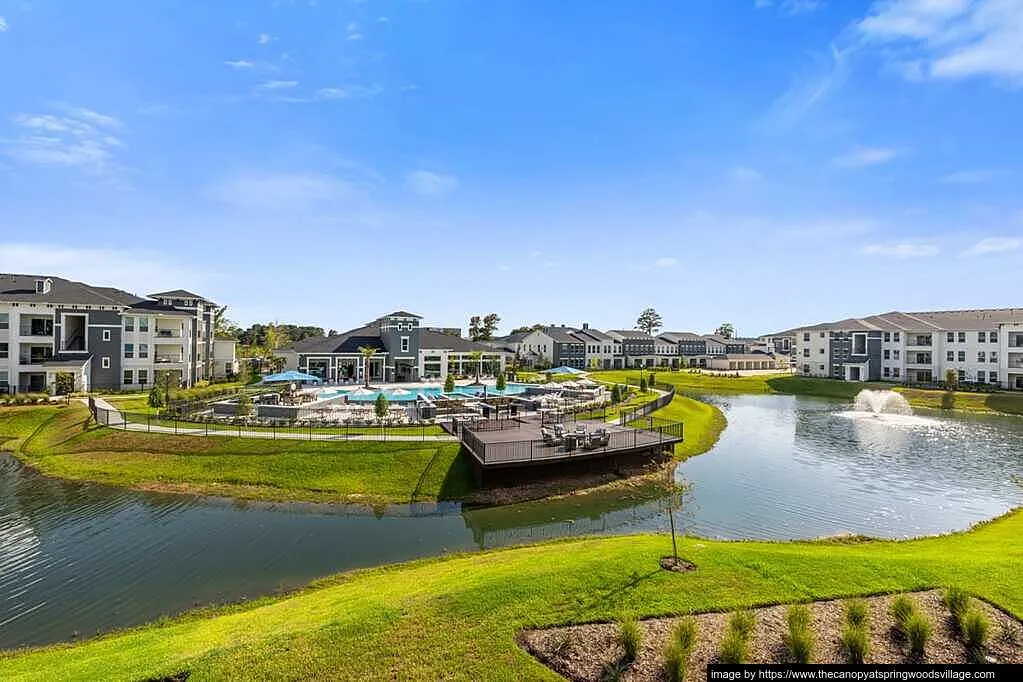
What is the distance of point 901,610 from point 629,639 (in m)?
4.67

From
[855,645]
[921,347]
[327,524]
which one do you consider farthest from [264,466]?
[921,347]

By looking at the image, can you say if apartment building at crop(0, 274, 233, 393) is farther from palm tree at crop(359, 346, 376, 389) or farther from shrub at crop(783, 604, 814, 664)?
shrub at crop(783, 604, 814, 664)

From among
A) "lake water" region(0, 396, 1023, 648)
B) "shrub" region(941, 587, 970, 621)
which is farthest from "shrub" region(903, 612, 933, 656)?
"lake water" region(0, 396, 1023, 648)

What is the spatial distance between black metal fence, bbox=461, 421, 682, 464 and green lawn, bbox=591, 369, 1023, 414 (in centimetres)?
3916

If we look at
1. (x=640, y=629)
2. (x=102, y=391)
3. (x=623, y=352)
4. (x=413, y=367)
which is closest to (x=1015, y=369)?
(x=623, y=352)

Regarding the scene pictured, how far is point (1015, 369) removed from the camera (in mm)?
53031

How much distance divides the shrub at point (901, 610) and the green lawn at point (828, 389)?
5019 centimetres

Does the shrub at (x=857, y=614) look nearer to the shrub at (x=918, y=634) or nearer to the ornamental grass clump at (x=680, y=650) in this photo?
the shrub at (x=918, y=634)

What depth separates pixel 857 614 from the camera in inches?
337

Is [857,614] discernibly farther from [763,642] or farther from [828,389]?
[828,389]

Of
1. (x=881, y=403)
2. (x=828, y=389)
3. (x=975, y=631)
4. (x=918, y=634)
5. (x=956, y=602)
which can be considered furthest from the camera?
(x=828, y=389)

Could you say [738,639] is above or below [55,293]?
below

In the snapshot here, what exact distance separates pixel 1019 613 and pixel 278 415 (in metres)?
30.7

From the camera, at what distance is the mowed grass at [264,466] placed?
21.0 meters
